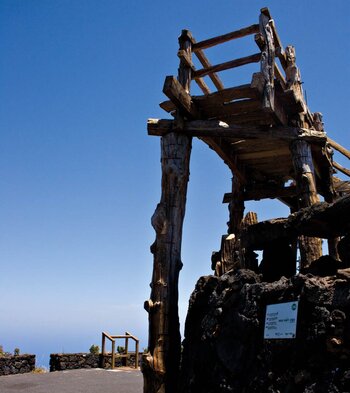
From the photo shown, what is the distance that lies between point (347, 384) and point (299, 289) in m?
1.18

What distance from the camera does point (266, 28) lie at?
8.62 metres

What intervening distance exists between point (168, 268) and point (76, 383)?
6169 millimetres

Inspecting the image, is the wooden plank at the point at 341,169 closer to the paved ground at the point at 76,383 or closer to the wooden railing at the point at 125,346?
the paved ground at the point at 76,383

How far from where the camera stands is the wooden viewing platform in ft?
25.5

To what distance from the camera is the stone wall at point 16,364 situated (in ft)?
52.4

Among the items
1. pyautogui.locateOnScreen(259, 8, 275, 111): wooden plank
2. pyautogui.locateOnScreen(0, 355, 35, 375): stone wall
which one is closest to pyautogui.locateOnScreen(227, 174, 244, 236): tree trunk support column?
pyautogui.locateOnScreen(259, 8, 275, 111): wooden plank

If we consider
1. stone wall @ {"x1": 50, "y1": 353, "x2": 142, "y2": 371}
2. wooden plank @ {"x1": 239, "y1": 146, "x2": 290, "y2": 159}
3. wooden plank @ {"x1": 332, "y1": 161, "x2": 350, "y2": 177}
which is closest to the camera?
wooden plank @ {"x1": 239, "y1": 146, "x2": 290, "y2": 159}

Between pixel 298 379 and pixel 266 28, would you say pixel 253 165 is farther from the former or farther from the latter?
pixel 298 379

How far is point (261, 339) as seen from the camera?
216 inches

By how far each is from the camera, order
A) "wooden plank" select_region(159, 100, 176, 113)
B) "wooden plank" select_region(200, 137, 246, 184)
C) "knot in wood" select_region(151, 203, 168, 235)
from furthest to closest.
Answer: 1. "wooden plank" select_region(200, 137, 246, 184)
2. "wooden plank" select_region(159, 100, 176, 113)
3. "knot in wood" select_region(151, 203, 168, 235)

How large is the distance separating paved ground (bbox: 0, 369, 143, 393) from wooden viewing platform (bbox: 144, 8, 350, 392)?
12.9 feet

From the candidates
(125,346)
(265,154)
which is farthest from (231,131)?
(125,346)

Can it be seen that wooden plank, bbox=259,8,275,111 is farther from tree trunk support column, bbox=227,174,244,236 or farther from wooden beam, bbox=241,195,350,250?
tree trunk support column, bbox=227,174,244,236

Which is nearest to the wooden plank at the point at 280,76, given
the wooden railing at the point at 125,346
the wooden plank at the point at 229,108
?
the wooden plank at the point at 229,108
